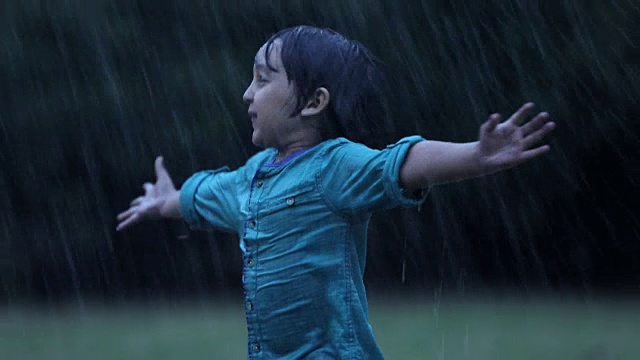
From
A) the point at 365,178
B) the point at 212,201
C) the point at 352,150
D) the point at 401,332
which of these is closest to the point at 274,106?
the point at 352,150

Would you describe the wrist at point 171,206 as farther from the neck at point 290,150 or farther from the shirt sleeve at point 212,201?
the neck at point 290,150

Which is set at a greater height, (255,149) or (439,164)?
(255,149)

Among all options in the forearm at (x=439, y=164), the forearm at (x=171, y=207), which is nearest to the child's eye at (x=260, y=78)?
the forearm at (x=439, y=164)

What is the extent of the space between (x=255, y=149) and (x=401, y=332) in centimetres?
253

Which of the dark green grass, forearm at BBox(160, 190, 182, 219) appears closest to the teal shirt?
forearm at BBox(160, 190, 182, 219)

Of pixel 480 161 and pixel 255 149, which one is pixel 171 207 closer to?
pixel 480 161

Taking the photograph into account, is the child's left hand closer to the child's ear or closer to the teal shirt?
the teal shirt

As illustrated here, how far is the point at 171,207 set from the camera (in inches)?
162

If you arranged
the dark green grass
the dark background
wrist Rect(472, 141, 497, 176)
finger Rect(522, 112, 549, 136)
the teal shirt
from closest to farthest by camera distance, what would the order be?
finger Rect(522, 112, 549, 136) → wrist Rect(472, 141, 497, 176) → the teal shirt → the dark green grass → the dark background

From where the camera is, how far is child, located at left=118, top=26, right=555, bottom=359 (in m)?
3.13

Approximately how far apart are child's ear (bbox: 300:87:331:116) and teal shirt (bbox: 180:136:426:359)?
130 mm

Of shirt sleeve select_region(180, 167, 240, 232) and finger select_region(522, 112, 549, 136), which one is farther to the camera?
shirt sleeve select_region(180, 167, 240, 232)

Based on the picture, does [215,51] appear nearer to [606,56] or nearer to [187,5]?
[187,5]

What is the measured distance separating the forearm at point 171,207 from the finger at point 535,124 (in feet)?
5.34
